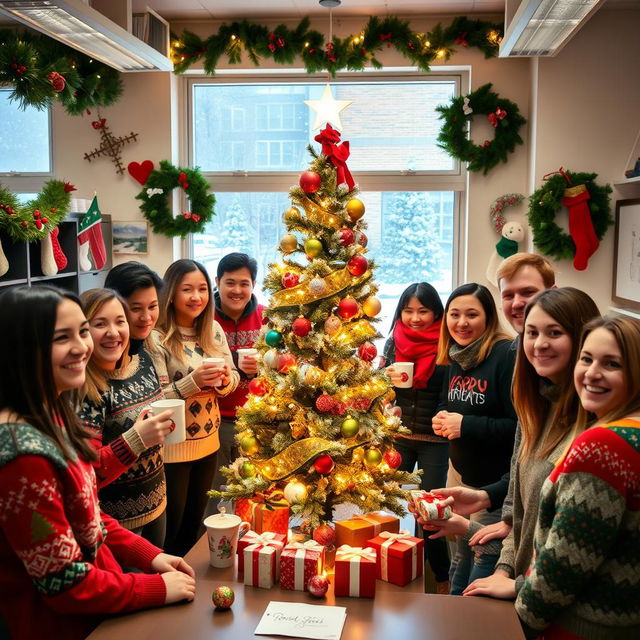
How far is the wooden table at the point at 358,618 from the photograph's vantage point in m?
1.46

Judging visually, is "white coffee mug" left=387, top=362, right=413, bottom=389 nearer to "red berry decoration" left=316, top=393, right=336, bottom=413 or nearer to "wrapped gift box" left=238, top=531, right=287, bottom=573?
"red berry decoration" left=316, top=393, right=336, bottom=413

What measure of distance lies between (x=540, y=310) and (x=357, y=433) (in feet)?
2.32

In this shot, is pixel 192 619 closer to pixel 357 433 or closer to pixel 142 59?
pixel 357 433

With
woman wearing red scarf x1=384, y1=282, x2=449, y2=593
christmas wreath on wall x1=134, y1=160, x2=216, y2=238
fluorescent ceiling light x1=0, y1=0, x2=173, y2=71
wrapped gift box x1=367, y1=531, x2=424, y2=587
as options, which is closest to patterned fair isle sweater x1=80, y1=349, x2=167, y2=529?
wrapped gift box x1=367, y1=531, x2=424, y2=587

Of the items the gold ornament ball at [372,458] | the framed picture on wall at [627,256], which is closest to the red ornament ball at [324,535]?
the gold ornament ball at [372,458]

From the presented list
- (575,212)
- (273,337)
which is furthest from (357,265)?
(575,212)

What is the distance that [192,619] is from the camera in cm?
152

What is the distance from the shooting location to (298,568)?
168 centimetres

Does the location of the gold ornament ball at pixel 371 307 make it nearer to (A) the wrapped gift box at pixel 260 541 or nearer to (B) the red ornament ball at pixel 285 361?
(B) the red ornament ball at pixel 285 361

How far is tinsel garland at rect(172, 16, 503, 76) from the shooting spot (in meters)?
4.35

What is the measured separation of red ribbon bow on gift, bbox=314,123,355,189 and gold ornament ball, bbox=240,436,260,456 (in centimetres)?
89

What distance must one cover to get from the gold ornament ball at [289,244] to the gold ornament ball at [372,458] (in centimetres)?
70

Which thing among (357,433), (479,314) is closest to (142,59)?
(479,314)

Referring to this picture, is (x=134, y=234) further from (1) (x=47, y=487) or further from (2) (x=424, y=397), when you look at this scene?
(1) (x=47, y=487)
